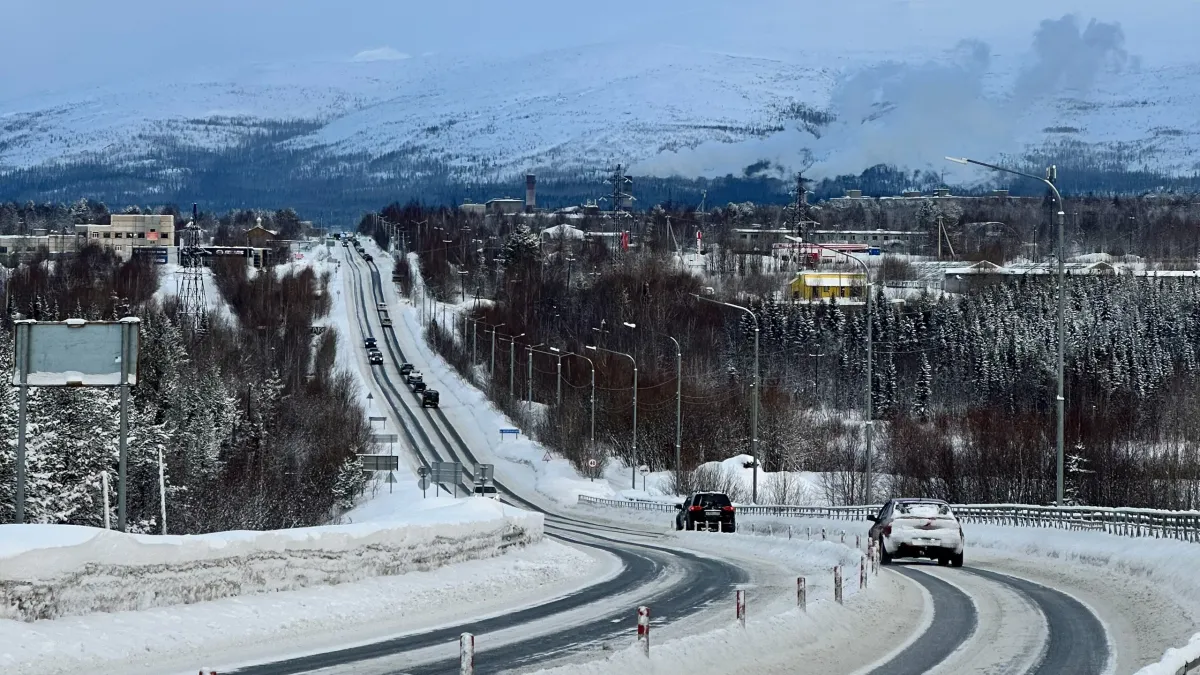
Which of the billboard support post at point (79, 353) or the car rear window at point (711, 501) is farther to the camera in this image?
the car rear window at point (711, 501)

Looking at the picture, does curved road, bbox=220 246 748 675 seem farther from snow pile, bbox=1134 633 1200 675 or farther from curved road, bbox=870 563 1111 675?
snow pile, bbox=1134 633 1200 675

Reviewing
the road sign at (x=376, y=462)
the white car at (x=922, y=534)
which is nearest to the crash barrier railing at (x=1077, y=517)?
the white car at (x=922, y=534)

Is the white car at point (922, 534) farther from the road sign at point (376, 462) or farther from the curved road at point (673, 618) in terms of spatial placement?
the road sign at point (376, 462)

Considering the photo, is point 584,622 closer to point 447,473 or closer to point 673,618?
point 673,618

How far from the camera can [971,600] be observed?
1118 inches

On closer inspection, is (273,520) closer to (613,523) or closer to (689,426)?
(613,523)

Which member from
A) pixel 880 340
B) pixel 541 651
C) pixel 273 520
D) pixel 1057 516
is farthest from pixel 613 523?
pixel 880 340

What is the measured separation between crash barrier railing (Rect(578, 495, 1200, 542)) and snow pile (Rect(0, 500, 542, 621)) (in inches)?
598

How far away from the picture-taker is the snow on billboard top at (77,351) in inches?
1265

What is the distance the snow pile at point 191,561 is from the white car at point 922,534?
37.7ft

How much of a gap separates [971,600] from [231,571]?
39.8 feet

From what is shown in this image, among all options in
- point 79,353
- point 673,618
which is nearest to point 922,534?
point 673,618

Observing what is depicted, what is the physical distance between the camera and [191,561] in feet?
75.6

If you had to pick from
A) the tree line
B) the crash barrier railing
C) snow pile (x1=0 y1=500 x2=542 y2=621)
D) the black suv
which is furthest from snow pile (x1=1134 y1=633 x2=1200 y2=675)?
the tree line
